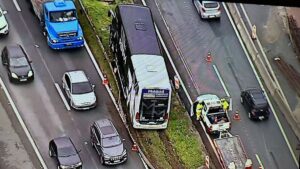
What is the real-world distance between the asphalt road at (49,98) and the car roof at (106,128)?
167 centimetres

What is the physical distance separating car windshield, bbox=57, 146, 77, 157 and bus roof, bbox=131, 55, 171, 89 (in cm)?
627

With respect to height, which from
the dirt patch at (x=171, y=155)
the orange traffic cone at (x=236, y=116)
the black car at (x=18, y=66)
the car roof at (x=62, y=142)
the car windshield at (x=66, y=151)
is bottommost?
the dirt patch at (x=171, y=155)

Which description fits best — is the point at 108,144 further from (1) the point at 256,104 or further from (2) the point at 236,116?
(1) the point at 256,104

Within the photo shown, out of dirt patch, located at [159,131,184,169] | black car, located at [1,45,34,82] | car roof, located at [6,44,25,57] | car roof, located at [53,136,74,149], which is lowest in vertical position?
dirt patch, located at [159,131,184,169]

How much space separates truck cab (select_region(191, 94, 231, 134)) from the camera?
2076 inches

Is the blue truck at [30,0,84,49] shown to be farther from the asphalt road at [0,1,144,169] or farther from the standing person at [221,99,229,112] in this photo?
the standing person at [221,99,229,112]

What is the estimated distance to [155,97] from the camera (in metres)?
50.6

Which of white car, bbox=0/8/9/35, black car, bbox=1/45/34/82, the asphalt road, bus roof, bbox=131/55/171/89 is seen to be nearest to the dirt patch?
the asphalt road

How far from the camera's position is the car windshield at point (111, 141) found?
1941 inches

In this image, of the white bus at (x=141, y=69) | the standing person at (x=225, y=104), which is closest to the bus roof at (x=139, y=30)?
the white bus at (x=141, y=69)

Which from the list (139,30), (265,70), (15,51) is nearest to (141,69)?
(139,30)

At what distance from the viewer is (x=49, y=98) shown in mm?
54188

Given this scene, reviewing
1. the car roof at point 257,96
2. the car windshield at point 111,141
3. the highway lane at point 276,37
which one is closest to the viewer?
the car windshield at point 111,141

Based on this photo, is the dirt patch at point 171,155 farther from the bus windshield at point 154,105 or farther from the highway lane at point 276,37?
the highway lane at point 276,37
